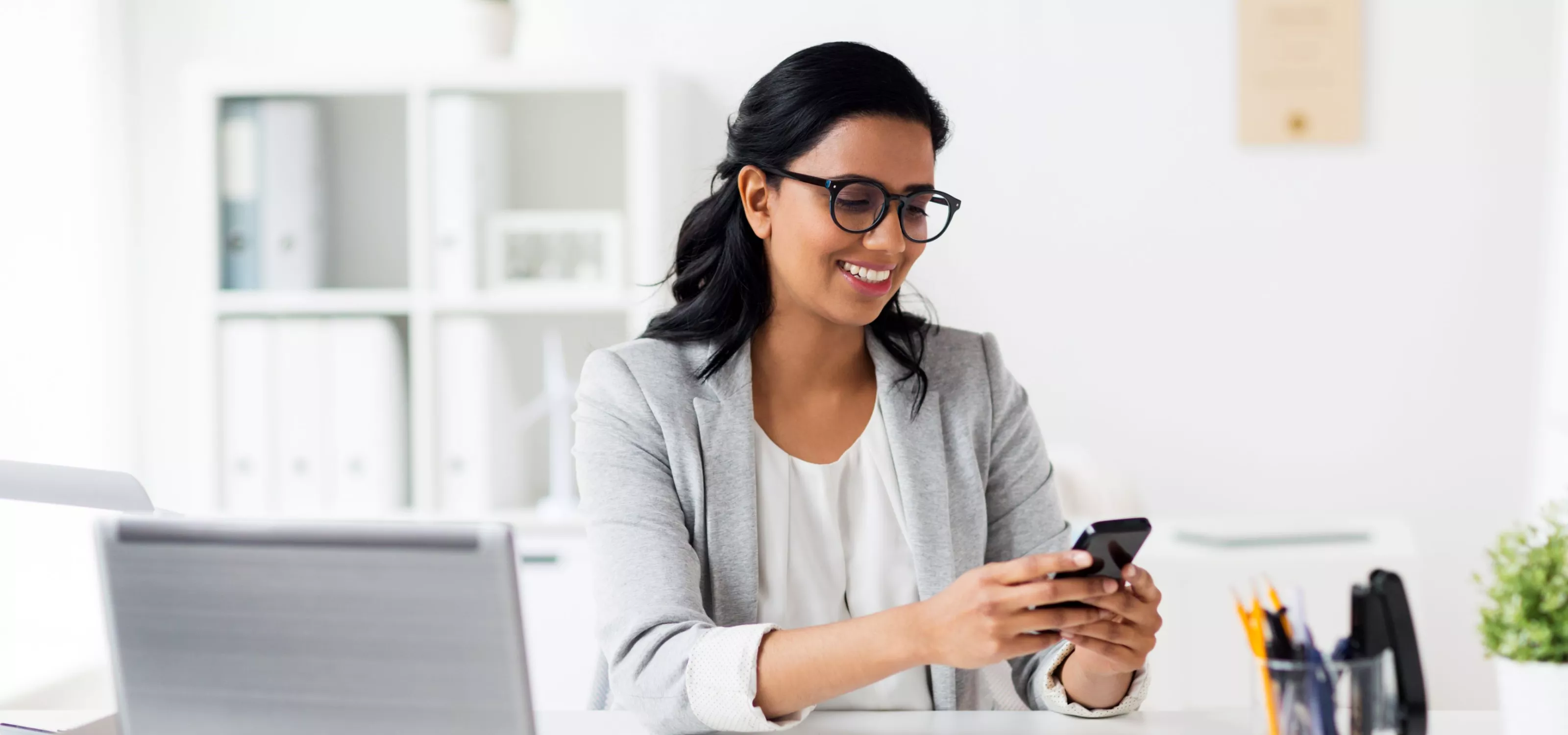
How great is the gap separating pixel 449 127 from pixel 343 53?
0.47 meters

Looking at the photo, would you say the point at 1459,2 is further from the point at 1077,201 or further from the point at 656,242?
the point at 656,242

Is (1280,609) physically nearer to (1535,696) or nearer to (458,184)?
(1535,696)

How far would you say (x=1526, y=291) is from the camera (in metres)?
2.49

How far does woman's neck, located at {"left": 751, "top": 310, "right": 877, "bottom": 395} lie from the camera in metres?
1.45

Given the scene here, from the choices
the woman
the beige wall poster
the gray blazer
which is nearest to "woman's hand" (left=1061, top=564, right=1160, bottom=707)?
the woman

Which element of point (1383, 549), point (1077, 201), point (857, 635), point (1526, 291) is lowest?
point (1383, 549)

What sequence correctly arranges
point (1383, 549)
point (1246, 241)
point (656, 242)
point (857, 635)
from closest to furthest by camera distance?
point (857, 635) < point (1383, 549) < point (656, 242) < point (1246, 241)

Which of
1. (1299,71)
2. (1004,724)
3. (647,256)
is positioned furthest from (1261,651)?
(1299,71)

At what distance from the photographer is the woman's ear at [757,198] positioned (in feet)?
4.54

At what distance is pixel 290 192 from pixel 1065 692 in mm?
1866

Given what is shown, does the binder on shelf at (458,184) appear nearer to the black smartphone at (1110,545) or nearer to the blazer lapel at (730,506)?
the blazer lapel at (730,506)

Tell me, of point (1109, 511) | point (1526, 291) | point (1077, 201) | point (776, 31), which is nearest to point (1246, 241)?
point (1077, 201)

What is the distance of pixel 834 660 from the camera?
1.03 meters

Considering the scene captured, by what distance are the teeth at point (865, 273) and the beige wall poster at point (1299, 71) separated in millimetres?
1518
